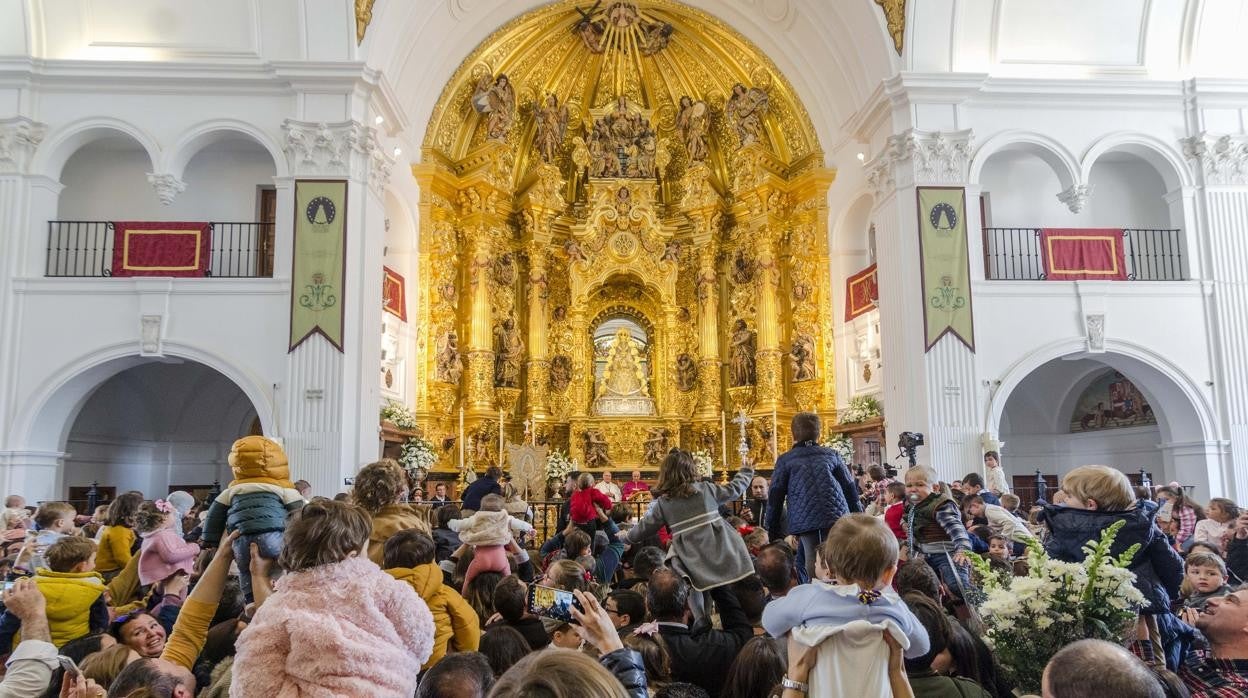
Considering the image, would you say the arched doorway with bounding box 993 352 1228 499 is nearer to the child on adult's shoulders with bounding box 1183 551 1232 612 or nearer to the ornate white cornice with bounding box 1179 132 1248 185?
the ornate white cornice with bounding box 1179 132 1248 185

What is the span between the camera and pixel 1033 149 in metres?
14.6

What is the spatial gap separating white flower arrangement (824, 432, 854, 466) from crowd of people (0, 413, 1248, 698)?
849 cm

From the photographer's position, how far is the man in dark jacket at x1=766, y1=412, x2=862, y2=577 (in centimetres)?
610

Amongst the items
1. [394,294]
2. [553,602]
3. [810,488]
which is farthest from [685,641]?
[394,294]

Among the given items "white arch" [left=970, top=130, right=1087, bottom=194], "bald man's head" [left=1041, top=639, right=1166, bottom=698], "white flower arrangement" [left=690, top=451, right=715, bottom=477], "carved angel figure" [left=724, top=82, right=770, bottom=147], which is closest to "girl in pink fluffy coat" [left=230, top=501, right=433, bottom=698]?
"bald man's head" [left=1041, top=639, right=1166, bottom=698]

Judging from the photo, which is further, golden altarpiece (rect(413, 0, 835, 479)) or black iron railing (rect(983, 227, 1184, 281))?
golden altarpiece (rect(413, 0, 835, 479))

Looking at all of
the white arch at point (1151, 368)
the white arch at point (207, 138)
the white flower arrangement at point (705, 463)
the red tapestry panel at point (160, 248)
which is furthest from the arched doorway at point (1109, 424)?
the red tapestry panel at point (160, 248)

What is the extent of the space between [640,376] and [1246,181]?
11536 millimetres

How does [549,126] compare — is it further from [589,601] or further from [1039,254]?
[589,601]

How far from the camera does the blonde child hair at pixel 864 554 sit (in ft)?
8.89

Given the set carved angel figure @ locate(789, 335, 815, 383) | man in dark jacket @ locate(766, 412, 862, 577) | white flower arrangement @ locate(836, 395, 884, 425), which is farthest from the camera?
carved angel figure @ locate(789, 335, 815, 383)

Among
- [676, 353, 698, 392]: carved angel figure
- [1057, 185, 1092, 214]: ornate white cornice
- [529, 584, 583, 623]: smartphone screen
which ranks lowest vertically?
[529, 584, 583, 623]: smartphone screen

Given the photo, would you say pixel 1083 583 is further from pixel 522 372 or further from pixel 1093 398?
pixel 522 372

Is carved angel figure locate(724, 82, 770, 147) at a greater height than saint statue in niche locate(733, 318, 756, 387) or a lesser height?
greater
